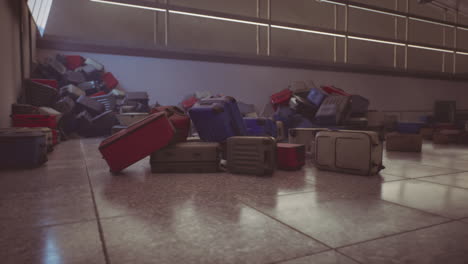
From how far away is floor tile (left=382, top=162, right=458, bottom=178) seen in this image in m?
2.72

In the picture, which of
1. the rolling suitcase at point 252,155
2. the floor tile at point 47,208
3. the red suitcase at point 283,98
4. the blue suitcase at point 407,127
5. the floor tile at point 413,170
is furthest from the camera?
the red suitcase at point 283,98

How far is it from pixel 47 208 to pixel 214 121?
63.6 inches

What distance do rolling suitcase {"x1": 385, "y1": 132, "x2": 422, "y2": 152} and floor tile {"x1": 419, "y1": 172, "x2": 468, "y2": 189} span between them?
6.37 ft

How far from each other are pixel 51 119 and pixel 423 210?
4.70m

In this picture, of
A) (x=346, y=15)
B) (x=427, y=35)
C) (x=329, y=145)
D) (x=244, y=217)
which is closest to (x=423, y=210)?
(x=244, y=217)

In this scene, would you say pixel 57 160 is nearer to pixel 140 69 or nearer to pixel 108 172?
pixel 108 172

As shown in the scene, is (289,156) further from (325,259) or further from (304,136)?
(325,259)

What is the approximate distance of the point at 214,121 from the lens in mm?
2926

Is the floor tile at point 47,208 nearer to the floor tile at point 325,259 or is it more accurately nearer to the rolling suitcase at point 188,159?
the rolling suitcase at point 188,159

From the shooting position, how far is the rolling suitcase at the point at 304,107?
247 inches

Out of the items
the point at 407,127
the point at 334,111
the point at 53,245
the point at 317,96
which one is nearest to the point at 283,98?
the point at 317,96

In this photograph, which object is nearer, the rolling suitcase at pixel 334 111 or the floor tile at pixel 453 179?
the floor tile at pixel 453 179

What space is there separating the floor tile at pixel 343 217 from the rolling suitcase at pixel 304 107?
180 inches

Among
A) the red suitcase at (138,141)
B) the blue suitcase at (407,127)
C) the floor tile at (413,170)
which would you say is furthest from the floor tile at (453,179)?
the blue suitcase at (407,127)
